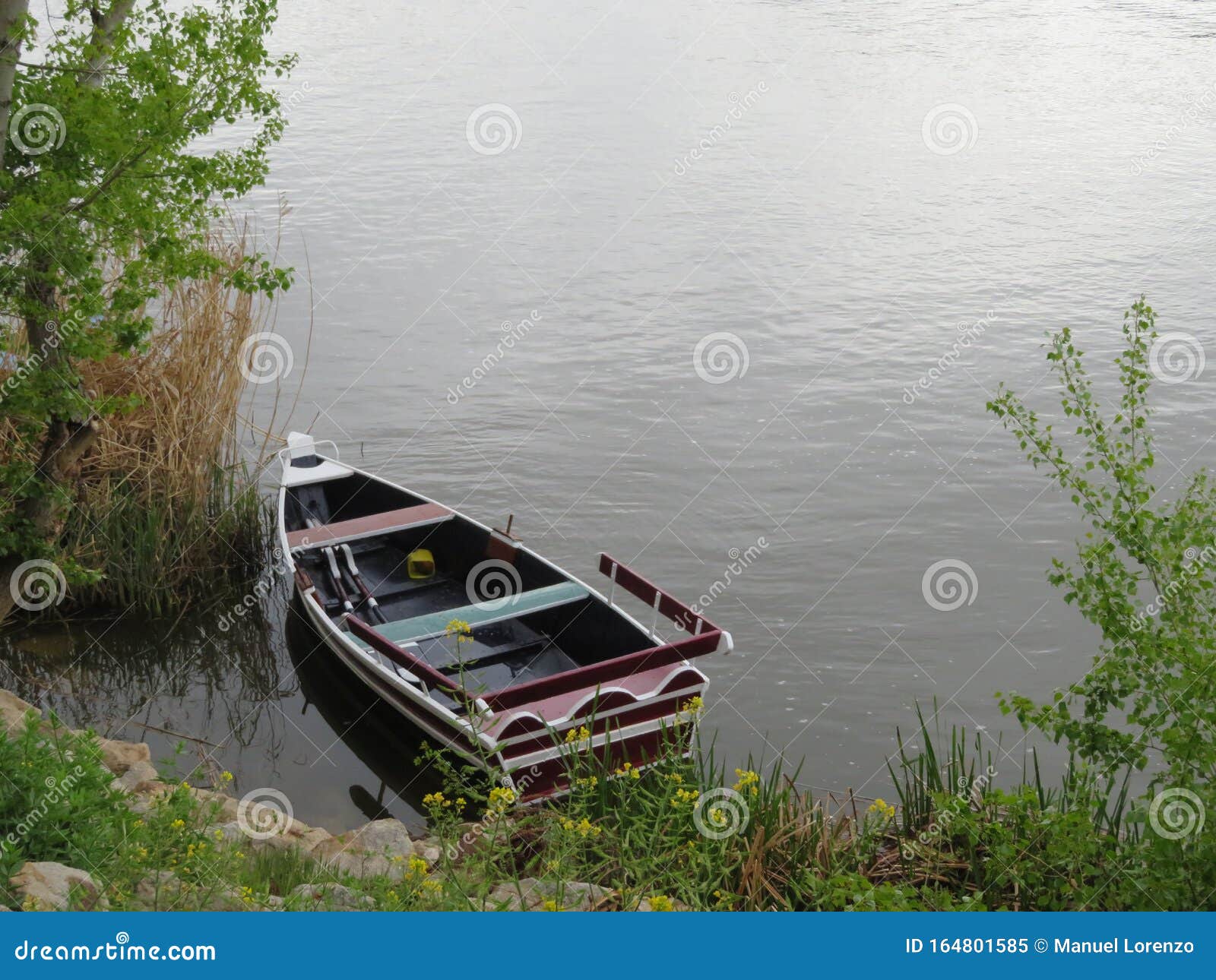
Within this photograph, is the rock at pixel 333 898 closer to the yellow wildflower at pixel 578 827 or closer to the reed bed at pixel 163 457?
the yellow wildflower at pixel 578 827

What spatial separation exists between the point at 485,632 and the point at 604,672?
79.4 inches

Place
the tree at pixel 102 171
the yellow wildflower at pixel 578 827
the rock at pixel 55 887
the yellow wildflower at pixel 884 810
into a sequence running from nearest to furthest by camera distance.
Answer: the rock at pixel 55 887 → the yellow wildflower at pixel 578 827 → the yellow wildflower at pixel 884 810 → the tree at pixel 102 171

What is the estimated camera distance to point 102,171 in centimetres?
746

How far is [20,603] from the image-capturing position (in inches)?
365

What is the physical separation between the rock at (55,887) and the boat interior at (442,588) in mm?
3422

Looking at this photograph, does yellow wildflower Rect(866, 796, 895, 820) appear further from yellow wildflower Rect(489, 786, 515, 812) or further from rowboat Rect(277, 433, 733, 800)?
yellow wildflower Rect(489, 786, 515, 812)

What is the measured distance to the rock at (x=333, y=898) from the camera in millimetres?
4633

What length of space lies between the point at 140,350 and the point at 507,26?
2552 cm

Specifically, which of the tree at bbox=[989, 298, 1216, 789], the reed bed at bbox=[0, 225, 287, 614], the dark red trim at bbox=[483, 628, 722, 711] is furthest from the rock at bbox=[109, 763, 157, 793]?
the tree at bbox=[989, 298, 1216, 789]

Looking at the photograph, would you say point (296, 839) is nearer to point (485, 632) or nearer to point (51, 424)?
point (485, 632)

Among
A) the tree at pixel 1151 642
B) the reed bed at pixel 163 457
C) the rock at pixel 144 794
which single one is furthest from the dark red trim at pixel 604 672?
the reed bed at pixel 163 457

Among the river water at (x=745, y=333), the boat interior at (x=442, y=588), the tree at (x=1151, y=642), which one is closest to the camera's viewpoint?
the tree at (x=1151, y=642)

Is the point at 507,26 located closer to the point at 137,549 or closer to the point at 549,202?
the point at 549,202

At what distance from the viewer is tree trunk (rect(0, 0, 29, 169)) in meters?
6.66
